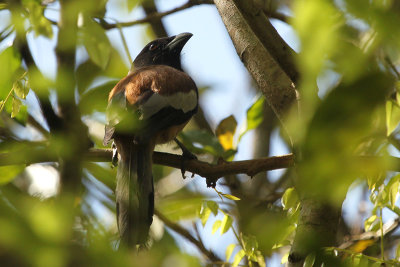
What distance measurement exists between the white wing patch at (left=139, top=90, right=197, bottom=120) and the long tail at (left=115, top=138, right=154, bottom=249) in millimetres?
210

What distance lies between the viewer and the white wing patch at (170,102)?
3100 millimetres

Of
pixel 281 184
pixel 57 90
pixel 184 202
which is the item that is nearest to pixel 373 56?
pixel 57 90

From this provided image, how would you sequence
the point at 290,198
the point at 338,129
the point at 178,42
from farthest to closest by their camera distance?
the point at 178,42
the point at 290,198
the point at 338,129

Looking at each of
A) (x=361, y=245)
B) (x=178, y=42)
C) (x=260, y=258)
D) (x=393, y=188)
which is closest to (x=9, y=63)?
(x=260, y=258)

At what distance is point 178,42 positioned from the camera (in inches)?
192

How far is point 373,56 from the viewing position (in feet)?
2.31

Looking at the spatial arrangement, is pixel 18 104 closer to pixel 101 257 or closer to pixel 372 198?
pixel 372 198

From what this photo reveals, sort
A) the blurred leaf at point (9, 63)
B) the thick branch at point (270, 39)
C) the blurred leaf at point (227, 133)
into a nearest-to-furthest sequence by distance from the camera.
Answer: the blurred leaf at point (9, 63), the thick branch at point (270, 39), the blurred leaf at point (227, 133)

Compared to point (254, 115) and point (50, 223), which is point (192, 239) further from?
point (50, 223)

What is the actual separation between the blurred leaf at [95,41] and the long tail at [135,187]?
528 millimetres

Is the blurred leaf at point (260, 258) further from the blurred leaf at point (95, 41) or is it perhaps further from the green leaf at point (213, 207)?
the blurred leaf at point (95, 41)

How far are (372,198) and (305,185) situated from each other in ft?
5.09

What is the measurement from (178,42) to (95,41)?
1.99 metres

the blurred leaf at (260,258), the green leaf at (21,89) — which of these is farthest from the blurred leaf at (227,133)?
the green leaf at (21,89)
